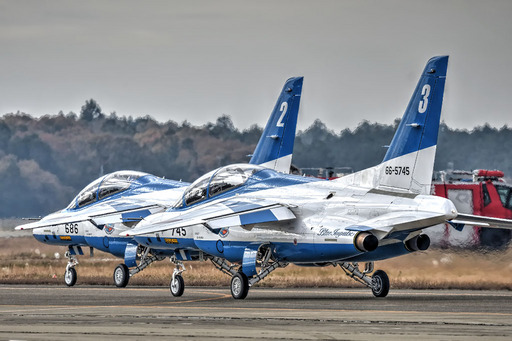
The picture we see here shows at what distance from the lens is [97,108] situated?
60.0 meters

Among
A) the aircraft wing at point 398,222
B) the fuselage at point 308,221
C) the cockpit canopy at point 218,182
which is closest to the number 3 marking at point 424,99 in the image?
the fuselage at point 308,221

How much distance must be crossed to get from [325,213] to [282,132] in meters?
8.68

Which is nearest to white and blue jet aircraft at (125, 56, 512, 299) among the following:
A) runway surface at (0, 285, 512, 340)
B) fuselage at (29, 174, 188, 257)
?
runway surface at (0, 285, 512, 340)

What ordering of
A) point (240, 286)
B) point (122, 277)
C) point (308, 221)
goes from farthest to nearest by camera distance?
point (122, 277) → point (240, 286) → point (308, 221)

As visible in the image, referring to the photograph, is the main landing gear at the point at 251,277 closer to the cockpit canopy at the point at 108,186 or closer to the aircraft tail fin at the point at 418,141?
the aircraft tail fin at the point at 418,141

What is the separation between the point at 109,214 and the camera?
33.3 m

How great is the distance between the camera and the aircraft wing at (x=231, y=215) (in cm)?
2636

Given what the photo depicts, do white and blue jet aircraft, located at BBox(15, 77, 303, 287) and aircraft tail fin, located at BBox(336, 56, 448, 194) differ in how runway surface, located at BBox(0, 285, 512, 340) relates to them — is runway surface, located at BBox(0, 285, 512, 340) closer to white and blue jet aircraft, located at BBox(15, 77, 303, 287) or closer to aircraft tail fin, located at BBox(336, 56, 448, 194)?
aircraft tail fin, located at BBox(336, 56, 448, 194)

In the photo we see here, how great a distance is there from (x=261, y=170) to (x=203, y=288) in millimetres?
6813

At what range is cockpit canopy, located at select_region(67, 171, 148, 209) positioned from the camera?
3466 centimetres

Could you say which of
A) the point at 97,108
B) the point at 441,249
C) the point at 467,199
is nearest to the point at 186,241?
the point at 441,249

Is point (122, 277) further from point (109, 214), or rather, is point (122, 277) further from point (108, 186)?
point (108, 186)

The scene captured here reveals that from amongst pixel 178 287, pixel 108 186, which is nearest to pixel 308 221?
pixel 178 287

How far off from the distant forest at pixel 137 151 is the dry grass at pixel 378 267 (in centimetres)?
1216
